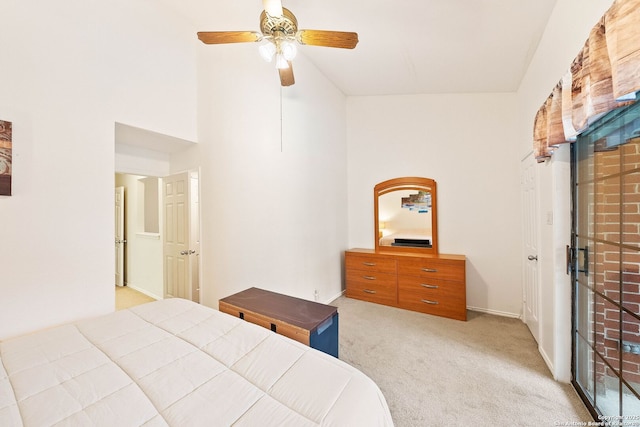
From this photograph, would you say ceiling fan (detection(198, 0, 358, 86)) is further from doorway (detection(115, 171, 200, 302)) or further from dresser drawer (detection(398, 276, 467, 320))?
Answer: dresser drawer (detection(398, 276, 467, 320))

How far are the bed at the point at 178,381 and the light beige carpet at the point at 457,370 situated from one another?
3.45ft

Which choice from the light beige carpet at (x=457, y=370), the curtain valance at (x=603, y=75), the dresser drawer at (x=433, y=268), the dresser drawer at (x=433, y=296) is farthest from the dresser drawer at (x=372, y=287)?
the curtain valance at (x=603, y=75)

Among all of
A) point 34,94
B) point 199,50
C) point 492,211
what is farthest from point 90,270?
point 492,211

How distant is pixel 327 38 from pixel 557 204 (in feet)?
6.95

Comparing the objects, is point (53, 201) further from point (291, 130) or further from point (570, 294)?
point (570, 294)

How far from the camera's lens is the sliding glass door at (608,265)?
4.16 feet

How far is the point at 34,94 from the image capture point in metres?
1.63

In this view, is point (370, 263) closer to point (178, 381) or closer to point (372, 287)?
point (372, 287)

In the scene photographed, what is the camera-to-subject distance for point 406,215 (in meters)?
3.79

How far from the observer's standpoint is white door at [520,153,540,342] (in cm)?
250

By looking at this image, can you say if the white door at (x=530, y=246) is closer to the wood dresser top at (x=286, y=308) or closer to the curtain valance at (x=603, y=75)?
the curtain valance at (x=603, y=75)

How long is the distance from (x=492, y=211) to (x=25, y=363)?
14.2ft

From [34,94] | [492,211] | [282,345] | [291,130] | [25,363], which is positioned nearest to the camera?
[25,363]

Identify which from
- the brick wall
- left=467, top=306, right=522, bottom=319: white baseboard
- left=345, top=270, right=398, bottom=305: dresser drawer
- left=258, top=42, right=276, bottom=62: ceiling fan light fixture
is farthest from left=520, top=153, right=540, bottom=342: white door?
left=258, top=42, right=276, bottom=62: ceiling fan light fixture
